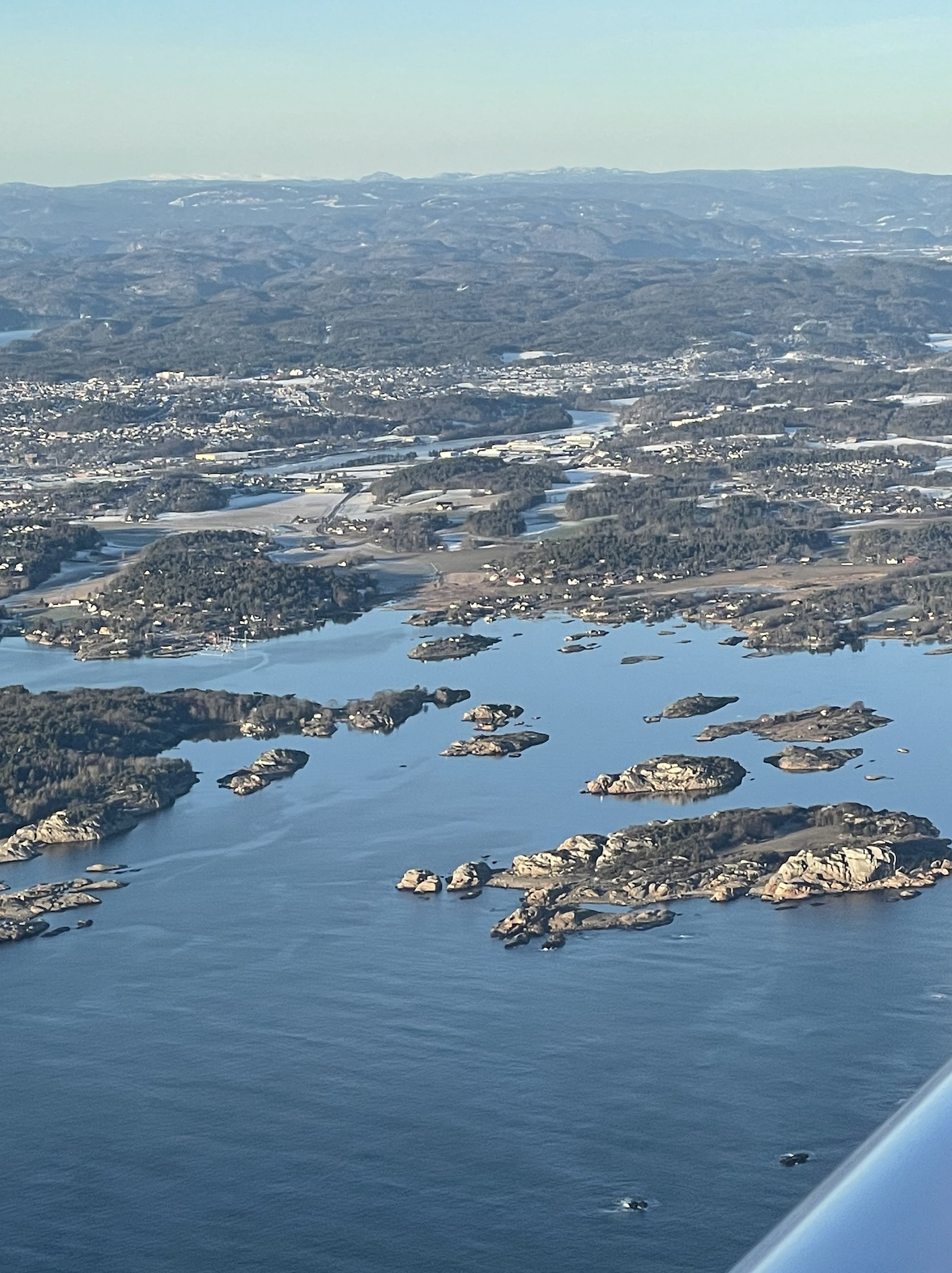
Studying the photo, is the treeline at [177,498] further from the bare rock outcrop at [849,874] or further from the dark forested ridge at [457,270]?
the bare rock outcrop at [849,874]

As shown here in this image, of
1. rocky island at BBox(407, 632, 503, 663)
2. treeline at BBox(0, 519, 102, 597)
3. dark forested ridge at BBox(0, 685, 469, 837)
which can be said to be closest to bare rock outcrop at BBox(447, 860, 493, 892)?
dark forested ridge at BBox(0, 685, 469, 837)

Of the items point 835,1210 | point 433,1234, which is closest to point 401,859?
point 433,1234

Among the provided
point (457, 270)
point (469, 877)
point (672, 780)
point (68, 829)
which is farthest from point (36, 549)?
point (457, 270)

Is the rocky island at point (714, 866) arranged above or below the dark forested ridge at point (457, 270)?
below

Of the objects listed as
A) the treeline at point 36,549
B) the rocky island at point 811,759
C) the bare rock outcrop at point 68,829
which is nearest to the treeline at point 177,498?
the treeline at point 36,549

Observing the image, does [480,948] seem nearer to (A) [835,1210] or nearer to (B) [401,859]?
(B) [401,859]

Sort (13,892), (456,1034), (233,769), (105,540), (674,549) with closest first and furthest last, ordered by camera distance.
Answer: (456,1034) → (13,892) → (233,769) → (674,549) → (105,540)

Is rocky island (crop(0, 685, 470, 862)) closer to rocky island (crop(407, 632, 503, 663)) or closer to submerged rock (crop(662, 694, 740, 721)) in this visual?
rocky island (crop(407, 632, 503, 663))
